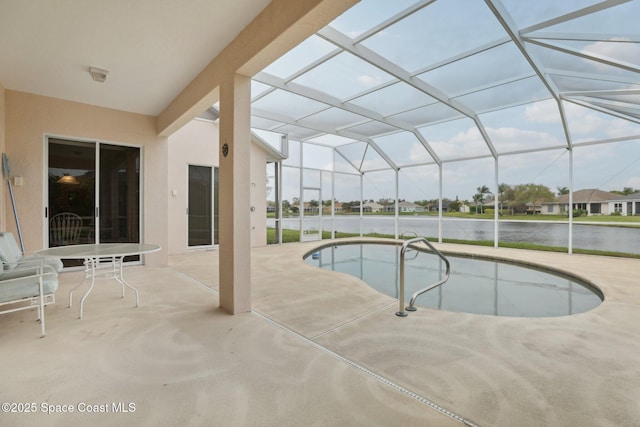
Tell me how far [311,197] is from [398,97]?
4.83 metres

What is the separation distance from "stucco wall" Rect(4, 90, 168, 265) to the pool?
398cm

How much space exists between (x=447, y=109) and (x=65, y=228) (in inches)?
329

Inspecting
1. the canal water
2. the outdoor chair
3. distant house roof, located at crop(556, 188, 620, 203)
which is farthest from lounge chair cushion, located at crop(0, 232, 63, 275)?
distant house roof, located at crop(556, 188, 620, 203)

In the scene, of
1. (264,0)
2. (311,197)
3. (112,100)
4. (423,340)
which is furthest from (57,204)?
(311,197)

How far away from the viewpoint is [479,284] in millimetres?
5324

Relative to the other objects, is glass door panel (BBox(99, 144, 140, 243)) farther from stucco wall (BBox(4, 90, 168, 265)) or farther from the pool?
the pool

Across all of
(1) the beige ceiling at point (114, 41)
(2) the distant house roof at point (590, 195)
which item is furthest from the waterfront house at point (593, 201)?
(1) the beige ceiling at point (114, 41)

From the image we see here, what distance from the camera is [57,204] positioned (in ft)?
16.5

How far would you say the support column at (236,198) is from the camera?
3.27m

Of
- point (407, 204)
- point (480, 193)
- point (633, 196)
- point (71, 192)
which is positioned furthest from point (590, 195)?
point (71, 192)

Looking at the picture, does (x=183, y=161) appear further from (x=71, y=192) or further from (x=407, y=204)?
(x=407, y=204)

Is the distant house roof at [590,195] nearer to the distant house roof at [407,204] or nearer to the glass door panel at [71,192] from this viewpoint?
the distant house roof at [407,204]

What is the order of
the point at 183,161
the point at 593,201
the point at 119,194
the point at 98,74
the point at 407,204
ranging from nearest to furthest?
1. the point at 98,74
2. the point at 119,194
3. the point at 593,201
4. the point at 183,161
5. the point at 407,204

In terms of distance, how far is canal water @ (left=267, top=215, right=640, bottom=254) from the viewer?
25.1 ft
